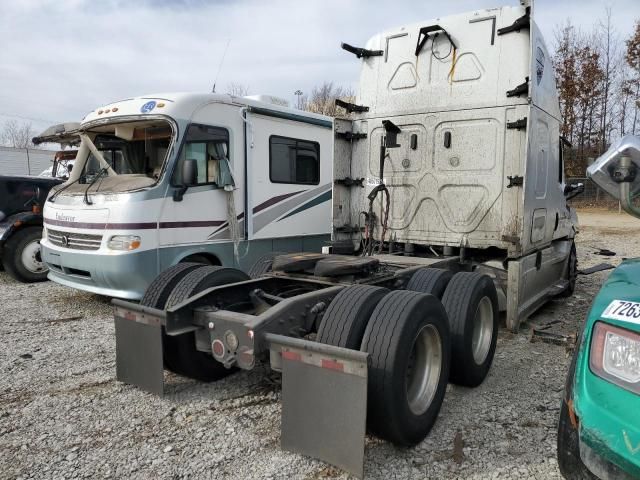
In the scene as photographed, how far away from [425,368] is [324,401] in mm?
973

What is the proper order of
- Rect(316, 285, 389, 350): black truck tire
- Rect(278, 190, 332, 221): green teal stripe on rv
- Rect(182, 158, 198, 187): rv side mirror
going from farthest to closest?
Rect(278, 190, 332, 221): green teal stripe on rv < Rect(182, 158, 198, 187): rv side mirror < Rect(316, 285, 389, 350): black truck tire

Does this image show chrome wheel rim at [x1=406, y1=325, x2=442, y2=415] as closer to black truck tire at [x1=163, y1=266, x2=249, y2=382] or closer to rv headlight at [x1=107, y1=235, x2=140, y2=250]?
black truck tire at [x1=163, y1=266, x2=249, y2=382]

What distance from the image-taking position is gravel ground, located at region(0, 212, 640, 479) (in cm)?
294

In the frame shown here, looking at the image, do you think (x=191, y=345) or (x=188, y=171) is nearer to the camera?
(x=191, y=345)

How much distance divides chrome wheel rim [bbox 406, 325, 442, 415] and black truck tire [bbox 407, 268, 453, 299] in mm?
851

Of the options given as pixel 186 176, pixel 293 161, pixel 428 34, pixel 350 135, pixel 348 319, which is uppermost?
pixel 428 34

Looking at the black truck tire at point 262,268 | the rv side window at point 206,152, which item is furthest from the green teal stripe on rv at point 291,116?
the black truck tire at point 262,268

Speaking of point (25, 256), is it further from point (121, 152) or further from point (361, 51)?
point (361, 51)

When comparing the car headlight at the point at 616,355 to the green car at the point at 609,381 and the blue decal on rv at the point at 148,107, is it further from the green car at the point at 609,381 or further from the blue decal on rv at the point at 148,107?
the blue decal on rv at the point at 148,107

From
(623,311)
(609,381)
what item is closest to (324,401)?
(609,381)

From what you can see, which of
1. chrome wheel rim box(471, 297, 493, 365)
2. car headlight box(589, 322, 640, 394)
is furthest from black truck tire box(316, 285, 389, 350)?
chrome wheel rim box(471, 297, 493, 365)

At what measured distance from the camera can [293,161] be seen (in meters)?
8.24

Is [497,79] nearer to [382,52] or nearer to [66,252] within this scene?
[382,52]

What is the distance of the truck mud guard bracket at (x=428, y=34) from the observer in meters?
5.83
